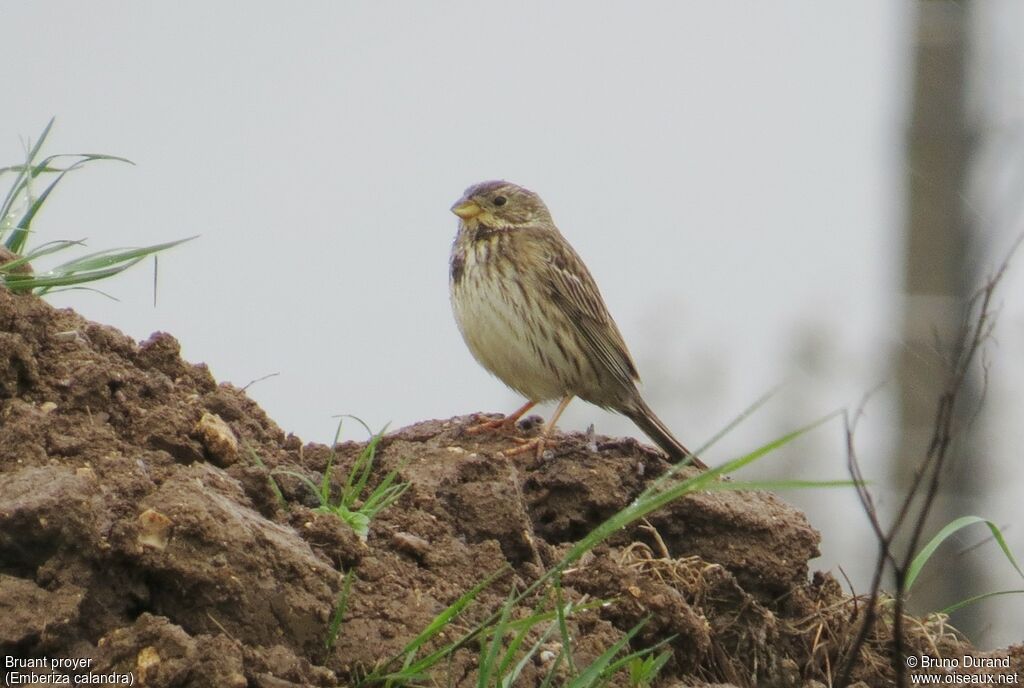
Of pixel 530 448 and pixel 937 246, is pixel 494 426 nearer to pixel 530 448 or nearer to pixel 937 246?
pixel 530 448

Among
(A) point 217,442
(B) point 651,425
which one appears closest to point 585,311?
(B) point 651,425

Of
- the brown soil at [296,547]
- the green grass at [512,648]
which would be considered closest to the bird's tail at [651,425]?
the brown soil at [296,547]

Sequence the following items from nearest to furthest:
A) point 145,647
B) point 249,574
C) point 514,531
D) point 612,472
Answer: point 145,647 < point 249,574 < point 514,531 < point 612,472

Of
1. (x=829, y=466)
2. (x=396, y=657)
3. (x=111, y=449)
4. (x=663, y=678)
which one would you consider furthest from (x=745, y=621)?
(x=829, y=466)

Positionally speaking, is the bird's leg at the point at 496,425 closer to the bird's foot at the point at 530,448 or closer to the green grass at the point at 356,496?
the bird's foot at the point at 530,448

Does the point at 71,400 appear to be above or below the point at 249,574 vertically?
above

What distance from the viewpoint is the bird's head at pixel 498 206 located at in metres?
6.95

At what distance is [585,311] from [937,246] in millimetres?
5231

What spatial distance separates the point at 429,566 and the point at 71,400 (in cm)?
105

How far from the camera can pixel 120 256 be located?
4387mm

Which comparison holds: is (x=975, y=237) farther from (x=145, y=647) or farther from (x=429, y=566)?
(x=145, y=647)

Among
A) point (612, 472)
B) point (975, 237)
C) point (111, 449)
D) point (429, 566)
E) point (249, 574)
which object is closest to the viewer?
point (249, 574)

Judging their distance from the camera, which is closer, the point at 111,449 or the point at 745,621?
the point at 111,449

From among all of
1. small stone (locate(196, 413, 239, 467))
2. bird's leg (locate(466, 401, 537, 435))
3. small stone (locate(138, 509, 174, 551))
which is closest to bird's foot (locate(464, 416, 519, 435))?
bird's leg (locate(466, 401, 537, 435))
